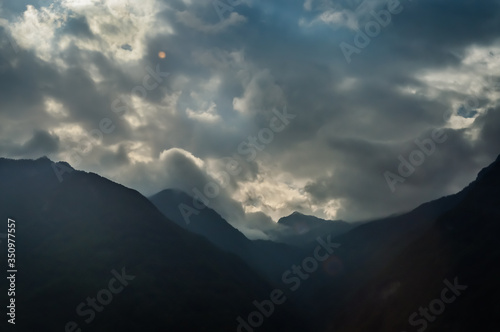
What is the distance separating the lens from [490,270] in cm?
15062

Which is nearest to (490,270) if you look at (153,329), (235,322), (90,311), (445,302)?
(445,302)

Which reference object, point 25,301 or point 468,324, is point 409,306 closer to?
point 468,324

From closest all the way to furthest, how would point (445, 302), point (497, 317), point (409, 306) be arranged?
point (497, 317), point (445, 302), point (409, 306)

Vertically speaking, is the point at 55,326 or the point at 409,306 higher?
the point at 55,326

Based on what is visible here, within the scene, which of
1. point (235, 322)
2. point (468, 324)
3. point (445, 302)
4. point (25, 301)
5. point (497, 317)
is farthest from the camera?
point (235, 322)

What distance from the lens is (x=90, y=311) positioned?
612ft

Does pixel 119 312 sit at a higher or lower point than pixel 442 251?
higher

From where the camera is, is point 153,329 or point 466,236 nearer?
point 153,329

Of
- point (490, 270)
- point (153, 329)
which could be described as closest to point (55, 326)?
point (153, 329)

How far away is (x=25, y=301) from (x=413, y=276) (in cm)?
19192

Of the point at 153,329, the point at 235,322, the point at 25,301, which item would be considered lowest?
the point at 235,322

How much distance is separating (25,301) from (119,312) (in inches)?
1806

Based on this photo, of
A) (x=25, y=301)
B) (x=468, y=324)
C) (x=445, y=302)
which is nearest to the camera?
(x=468, y=324)

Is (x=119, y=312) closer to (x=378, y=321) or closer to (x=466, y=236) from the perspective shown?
(x=378, y=321)
